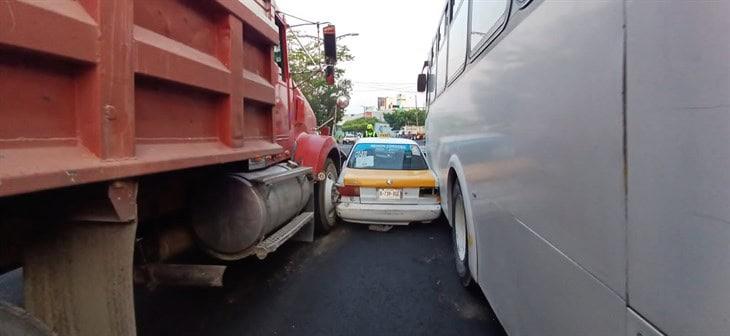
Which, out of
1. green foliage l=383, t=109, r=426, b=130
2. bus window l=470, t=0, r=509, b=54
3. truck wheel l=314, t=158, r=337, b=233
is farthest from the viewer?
green foliage l=383, t=109, r=426, b=130

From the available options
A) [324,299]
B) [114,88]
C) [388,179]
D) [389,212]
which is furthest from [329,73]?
[114,88]

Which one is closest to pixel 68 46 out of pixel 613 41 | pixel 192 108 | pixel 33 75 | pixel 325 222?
pixel 33 75

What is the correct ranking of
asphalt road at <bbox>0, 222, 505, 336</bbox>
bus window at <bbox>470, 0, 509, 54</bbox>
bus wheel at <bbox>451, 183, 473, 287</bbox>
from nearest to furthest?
bus window at <bbox>470, 0, 509, 54</bbox> → asphalt road at <bbox>0, 222, 505, 336</bbox> → bus wheel at <bbox>451, 183, 473, 287</bbox>

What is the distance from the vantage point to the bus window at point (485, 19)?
259 centimetres

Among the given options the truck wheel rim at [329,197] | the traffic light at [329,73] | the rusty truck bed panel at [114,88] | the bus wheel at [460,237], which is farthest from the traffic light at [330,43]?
the rusty truck bed panel at [114,88]

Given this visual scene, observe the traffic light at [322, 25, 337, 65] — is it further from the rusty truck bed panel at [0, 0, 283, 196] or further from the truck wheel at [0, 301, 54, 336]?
the truck wheel at [0, 301, 54, 336]

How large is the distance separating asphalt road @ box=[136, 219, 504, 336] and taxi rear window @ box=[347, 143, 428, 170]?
164cm

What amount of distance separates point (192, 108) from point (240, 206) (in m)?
1.11

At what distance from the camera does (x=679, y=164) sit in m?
0.96

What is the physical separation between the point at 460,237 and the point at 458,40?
202cm

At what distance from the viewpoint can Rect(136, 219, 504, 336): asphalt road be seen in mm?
3232

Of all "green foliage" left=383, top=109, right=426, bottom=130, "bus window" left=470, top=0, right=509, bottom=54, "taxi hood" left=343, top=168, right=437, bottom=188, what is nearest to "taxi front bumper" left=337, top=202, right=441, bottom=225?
"taxi hood" left=343, top=168, right=437, bottom=188

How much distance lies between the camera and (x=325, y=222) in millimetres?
5789

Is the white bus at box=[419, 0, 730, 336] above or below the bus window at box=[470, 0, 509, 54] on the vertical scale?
below
